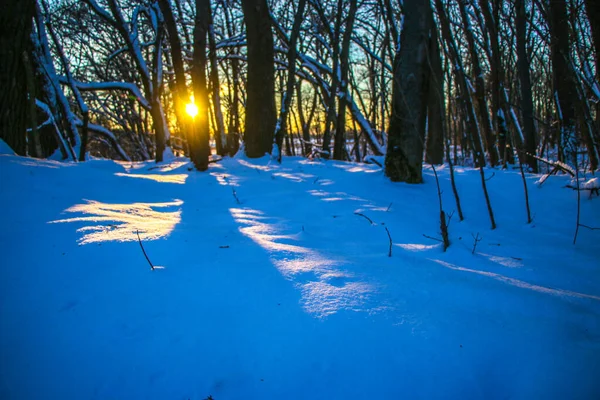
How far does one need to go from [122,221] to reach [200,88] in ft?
11.5

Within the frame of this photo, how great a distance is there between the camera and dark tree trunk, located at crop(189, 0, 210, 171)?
4.60 metres

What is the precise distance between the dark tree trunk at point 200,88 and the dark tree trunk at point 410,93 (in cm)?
288

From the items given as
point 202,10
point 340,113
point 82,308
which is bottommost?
point 82,308

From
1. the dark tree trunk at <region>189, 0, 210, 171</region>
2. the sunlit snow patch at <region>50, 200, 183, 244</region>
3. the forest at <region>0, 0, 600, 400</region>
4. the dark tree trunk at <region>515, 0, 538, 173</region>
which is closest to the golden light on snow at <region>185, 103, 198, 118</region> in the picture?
the dark tree trunk at <region>189, 0, 210, 171</region>

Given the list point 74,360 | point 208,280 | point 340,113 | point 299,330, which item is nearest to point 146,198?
point 208,280

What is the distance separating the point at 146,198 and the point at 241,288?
230cm

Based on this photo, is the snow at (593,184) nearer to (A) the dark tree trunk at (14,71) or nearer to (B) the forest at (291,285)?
(B) the forest at (291,285)

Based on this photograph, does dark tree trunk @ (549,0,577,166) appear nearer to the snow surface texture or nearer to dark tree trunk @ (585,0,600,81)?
dark tree trunk @ (585,0,600,81)

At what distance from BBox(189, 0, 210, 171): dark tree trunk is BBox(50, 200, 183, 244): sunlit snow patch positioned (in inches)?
97.1

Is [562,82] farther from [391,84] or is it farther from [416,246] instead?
[416,246]

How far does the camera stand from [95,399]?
877 millimetres

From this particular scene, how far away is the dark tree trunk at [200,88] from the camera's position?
460 cm

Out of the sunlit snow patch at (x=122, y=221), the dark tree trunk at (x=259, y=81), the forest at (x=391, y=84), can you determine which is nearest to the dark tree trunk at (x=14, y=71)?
the forest at (x=391, y=84)

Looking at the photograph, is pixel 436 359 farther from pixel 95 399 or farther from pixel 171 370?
pixel 95 399
